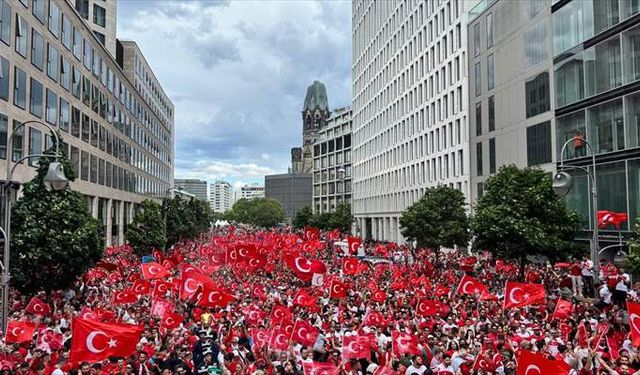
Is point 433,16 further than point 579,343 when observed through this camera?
Yes

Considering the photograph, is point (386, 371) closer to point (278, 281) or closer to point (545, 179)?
point (278, 281)

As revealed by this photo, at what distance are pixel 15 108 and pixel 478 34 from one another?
39358 mm

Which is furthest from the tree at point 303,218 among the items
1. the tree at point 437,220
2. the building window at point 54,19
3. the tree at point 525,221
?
the tree at point 525,221

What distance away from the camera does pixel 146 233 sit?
4397cm

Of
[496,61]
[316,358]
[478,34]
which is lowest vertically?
[316,358]

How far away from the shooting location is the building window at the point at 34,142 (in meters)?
35.4

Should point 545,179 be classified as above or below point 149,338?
above

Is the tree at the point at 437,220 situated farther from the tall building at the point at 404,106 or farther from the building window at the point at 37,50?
the building window at the point at 37,50

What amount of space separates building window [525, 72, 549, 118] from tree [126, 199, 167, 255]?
30035mm

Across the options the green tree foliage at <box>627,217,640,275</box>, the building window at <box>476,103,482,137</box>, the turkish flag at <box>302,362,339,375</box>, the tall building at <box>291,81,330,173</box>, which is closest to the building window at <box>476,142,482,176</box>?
the building window at <box>476,103,482,137</box>

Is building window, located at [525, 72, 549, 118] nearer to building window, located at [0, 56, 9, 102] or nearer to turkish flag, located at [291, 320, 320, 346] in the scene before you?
turkish flag, located at [291, 320, 320, 346]

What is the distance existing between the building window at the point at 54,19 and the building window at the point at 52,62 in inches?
48.7

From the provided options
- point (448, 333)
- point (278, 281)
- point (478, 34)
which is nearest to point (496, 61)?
point (478, 34)

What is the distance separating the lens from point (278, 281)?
28.0 m
